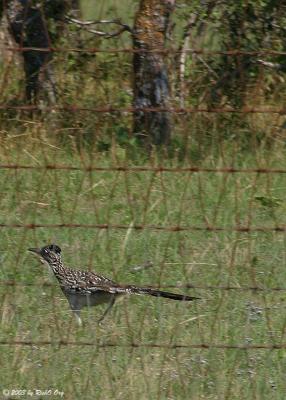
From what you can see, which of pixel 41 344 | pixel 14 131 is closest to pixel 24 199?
pixel 14 131

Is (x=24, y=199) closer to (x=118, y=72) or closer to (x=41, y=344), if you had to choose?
(x=118, y=72)

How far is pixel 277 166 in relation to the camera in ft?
25.6

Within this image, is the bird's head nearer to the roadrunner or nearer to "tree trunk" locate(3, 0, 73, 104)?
the roadrunner

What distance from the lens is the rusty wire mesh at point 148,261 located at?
4.97 metres

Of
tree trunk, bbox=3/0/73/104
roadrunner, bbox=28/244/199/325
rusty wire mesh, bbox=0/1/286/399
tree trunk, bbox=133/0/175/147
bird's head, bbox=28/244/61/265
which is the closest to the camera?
rusty wire mesh, bbox=0/1/286/399

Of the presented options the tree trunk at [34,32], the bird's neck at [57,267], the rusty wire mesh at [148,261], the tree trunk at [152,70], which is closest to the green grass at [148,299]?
the rusty wire mesh at [148,261]

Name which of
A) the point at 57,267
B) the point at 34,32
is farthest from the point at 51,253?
the point at 34,32

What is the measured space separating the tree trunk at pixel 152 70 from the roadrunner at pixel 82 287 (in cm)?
205

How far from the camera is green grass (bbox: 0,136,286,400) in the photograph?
501 cm

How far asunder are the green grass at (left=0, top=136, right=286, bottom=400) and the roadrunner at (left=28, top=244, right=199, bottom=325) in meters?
0.09

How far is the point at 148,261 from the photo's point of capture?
639cm

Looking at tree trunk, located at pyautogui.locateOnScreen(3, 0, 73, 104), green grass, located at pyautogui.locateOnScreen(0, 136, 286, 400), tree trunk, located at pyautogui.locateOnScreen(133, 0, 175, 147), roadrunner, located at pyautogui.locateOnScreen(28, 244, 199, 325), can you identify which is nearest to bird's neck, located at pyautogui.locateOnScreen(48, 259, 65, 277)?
roadrunner, located at pyautogui.locateOnScreen(28, 244, 199, 325)

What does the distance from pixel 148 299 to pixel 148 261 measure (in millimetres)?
498

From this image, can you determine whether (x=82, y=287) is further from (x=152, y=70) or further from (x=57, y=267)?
(x=152, y=70)
